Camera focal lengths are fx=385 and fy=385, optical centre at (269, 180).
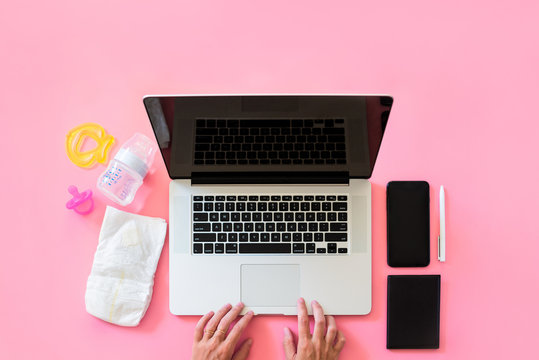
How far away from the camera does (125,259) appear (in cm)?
89

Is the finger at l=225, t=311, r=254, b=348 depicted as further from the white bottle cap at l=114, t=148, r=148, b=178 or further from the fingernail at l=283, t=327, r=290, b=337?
the white bottle cap at l=114, t=148, r=148, b=178

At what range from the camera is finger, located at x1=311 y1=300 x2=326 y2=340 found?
2.80 ft

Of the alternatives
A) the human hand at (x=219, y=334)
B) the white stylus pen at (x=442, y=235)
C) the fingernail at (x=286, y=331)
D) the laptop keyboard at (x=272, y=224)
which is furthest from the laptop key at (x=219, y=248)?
the white stylus pen at (x=442, y=235)

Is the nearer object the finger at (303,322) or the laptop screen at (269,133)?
the laptop screen at (269,133)

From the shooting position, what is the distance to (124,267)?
2.90 ft

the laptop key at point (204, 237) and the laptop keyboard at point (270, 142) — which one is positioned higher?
the laptop keyboard at point (270, 142)

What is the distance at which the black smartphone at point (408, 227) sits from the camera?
0.89 m

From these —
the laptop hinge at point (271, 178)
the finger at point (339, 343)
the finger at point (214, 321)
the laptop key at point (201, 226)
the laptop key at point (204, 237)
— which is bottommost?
the finger at point (339, 343)

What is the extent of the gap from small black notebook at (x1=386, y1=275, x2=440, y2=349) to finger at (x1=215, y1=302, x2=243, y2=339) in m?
0.35

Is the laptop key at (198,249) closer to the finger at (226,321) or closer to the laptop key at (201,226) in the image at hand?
the laptop key at (201,226)

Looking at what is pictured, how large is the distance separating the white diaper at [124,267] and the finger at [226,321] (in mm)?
181

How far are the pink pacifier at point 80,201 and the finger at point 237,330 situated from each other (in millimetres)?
444

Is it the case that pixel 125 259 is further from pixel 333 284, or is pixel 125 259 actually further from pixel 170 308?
pixel 333 284

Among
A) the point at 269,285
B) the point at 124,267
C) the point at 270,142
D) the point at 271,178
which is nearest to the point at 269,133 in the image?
the point at 270,142
